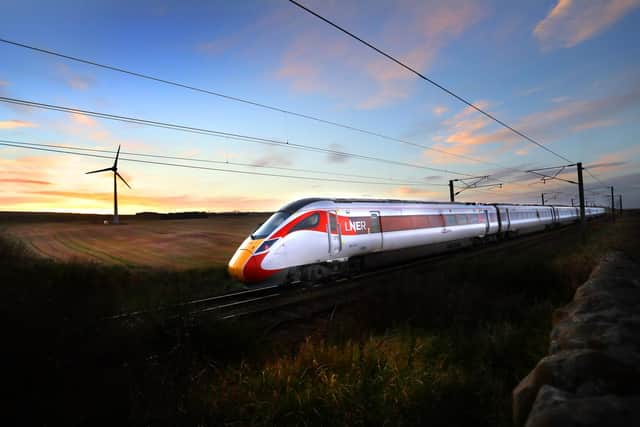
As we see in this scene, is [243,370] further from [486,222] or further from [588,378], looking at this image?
[486,222]

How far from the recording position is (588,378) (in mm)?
2564

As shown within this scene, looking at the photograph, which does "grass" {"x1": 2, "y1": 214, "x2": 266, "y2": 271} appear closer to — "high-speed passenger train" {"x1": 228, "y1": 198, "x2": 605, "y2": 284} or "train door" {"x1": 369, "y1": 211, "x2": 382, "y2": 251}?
"high-speed passenger train" {"x1": 228, "y1": 198, "x2": 605, "y2": 284}

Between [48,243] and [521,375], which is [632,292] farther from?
[48,243]

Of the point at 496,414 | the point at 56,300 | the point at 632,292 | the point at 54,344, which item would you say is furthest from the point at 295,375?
the point at 632,292

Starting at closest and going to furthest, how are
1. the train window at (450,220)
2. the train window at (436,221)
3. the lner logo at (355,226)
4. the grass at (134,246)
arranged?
the lner logo at (355,226) → the grass at (134,246) → the train window at (436,221) → the train window at (450,220)

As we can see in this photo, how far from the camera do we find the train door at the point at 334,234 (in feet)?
36.7

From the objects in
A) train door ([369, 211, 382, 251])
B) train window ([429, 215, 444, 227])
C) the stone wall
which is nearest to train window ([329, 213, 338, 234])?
train door ([369, 211, 382, 251])

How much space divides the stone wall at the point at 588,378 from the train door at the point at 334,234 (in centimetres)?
745

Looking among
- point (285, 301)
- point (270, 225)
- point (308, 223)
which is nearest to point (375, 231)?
point (308, 223)

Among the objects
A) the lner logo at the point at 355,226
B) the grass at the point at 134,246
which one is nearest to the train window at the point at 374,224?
the lner logo at the point at 355,226

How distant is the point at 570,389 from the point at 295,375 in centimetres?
285

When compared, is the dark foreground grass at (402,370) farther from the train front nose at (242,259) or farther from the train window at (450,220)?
the train window at (450,220)

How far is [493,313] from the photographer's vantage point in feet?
21.9

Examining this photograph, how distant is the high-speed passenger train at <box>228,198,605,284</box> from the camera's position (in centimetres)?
977
